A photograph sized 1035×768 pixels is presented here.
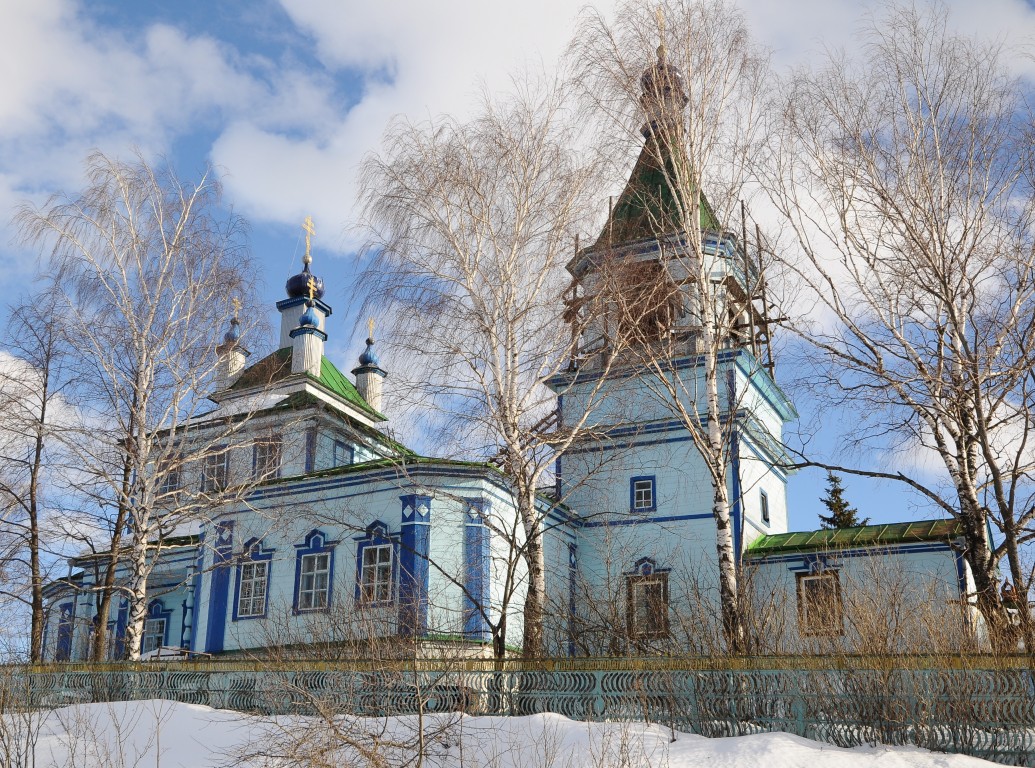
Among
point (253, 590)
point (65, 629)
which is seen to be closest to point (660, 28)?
point (253, 590)

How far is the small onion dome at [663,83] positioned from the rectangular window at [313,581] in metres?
10.8

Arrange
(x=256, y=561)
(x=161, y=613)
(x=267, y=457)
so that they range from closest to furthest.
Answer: (x=267, y=457), (x=256, y=561), (x=161, y=613)

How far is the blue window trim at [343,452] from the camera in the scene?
975 inches

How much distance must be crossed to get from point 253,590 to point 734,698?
13.0 m

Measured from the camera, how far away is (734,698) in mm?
9859

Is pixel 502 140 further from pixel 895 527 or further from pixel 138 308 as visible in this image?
pixel 895 527

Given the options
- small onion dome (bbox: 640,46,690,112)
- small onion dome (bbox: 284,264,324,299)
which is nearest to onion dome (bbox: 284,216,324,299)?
small onion dome (bbox: 284,264,324,299)

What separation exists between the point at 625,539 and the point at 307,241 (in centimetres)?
1395

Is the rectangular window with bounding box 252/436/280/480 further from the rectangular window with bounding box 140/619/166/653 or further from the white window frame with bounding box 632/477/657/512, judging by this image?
the rectangular window with bounding box 140/619/166/653

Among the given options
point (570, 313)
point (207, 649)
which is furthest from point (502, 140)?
point (207, 649)

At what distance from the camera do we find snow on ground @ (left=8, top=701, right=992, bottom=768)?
8.69 m

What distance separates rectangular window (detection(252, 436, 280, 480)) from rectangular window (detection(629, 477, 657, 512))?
7240 mm

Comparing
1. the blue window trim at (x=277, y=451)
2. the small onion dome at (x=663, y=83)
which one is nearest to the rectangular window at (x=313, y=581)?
the blue window trim at (x=277, y=451)

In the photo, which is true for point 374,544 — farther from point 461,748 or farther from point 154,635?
point 461,748
